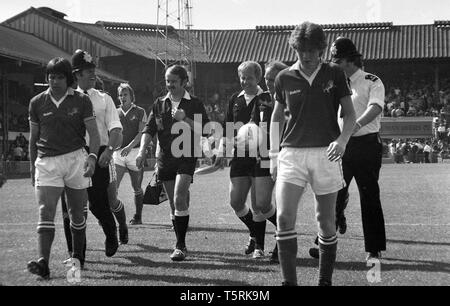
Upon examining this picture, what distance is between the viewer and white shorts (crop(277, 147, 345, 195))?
5.48 metres

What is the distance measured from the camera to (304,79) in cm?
554

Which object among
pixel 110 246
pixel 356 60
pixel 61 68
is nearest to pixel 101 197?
pixel 110 246

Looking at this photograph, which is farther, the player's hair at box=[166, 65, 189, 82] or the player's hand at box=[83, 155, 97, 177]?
the player's hair at box=[166, 65, 189, 82]

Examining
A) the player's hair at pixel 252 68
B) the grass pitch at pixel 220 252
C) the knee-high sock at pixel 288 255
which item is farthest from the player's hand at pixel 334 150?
the player's hair at pixel 252 68

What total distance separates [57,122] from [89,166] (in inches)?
19.8

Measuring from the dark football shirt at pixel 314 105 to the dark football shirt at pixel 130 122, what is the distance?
5.83 m

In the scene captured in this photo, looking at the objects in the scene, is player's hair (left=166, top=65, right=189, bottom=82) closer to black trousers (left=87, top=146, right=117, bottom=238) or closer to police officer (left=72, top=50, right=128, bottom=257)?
police officer (left=72, top=50, right=128, bottom=257)

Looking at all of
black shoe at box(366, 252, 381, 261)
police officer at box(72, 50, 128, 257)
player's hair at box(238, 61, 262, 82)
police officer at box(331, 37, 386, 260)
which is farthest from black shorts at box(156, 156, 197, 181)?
black shoe at box(366, 252, 381, 261)

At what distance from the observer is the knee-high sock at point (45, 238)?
6.29 m

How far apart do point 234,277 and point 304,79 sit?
214cm

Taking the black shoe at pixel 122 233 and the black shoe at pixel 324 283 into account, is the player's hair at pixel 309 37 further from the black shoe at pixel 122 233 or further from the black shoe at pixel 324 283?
the black shoe at pixel 122 233

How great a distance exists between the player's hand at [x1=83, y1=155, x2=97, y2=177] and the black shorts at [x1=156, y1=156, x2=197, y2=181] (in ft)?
5.28

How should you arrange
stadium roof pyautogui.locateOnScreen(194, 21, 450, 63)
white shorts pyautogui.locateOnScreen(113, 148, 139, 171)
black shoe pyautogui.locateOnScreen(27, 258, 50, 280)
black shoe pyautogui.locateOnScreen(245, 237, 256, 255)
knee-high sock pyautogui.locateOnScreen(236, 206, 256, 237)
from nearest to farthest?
black shoe pyautogui.locateOnScreen(27, 258, 50, 280)
black shoe pyautogui.locateOnScreen(245, 237, 256, 255)
knee-high sock pyautogui.locateOnScreen(236, 206, 256, 237)
white shorts pyautogui.locateOnScreen(113, 148, 139, 171)
stadium roof pyautogui.locateOnScreen(194, 21, 450, 63)
